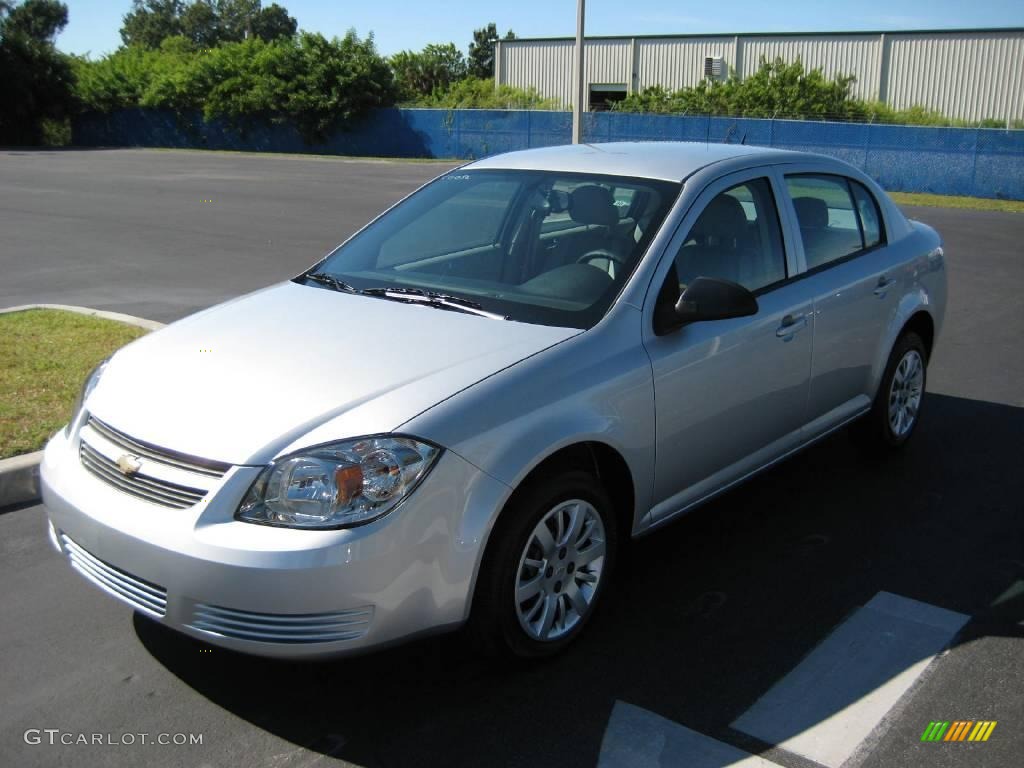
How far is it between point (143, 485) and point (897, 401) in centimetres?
425

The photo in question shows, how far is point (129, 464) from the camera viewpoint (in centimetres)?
336

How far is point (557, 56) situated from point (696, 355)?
167 feet

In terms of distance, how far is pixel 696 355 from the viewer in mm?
4152

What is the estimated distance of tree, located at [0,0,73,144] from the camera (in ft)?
164

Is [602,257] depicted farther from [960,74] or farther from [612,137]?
[960,74]

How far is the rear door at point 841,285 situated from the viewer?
503 centimetres

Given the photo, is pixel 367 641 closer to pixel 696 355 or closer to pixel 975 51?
pixel 696 355

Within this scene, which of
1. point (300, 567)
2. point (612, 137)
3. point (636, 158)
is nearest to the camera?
point (300, 567)

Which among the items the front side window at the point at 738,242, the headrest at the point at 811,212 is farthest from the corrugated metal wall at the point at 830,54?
the front side window at the point at 738,242

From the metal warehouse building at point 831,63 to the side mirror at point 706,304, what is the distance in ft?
141

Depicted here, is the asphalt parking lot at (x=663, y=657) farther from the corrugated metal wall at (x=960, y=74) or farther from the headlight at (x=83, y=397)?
the corrugated metal wall at (x=960, y=74)

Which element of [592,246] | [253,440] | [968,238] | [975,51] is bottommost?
[968,238]

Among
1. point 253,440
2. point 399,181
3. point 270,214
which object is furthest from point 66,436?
point 399,181

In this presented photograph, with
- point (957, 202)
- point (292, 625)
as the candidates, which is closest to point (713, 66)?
point (957, 202)
